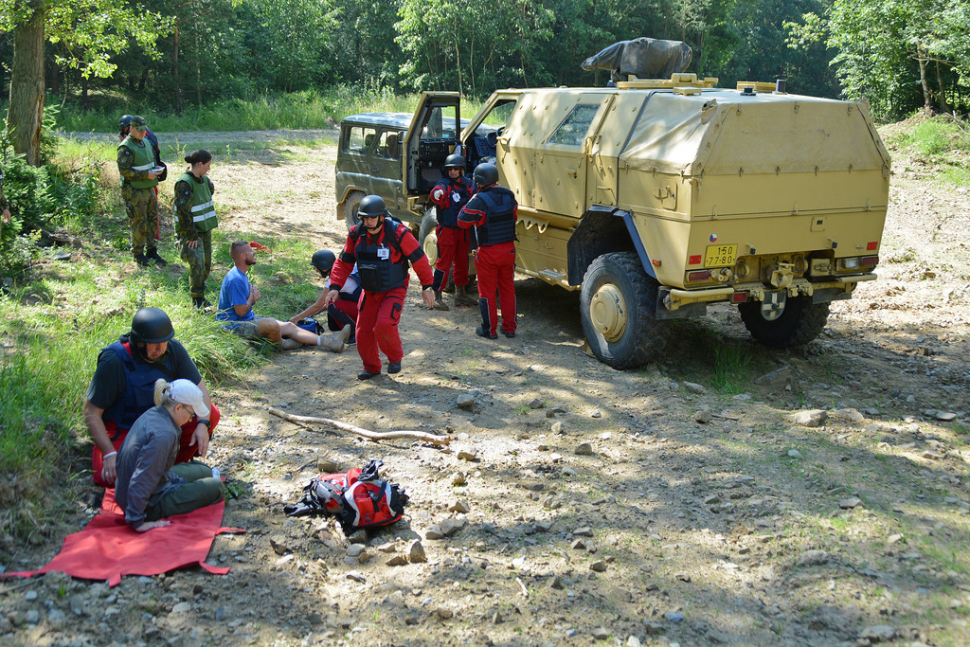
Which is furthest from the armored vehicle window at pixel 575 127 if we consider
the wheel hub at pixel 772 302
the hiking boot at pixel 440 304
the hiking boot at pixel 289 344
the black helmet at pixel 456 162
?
the hiking boot at pixel 289 344

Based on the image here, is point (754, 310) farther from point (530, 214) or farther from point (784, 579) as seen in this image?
point (784, 579)

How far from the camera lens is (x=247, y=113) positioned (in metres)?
23.7

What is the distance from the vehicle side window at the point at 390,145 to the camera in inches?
422

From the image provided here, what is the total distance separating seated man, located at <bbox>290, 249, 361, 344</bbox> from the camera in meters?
7.60

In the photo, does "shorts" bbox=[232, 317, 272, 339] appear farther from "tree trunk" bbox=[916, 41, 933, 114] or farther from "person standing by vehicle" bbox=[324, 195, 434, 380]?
"tree trunk" bbox=[916, 41, 933, 114]

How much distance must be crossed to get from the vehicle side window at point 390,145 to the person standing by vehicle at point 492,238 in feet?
10.5

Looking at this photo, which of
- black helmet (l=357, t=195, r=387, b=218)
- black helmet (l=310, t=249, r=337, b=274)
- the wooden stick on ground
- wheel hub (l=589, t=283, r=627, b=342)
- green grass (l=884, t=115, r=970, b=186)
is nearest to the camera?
the wooden stick on ground

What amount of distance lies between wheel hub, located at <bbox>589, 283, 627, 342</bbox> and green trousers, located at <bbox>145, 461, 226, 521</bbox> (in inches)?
143

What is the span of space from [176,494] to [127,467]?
0.30 meters

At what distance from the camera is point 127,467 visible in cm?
418

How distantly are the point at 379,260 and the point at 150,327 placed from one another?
2411 mm

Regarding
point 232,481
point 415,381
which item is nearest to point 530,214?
point 415,381

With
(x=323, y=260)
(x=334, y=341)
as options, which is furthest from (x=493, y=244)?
(x=334, y=341)

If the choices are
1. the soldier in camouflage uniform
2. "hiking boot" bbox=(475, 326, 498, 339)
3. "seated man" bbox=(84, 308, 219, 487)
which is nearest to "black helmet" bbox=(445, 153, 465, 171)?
"hiking boot" bbox=(475, 326, 498, 339)
